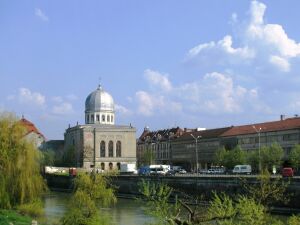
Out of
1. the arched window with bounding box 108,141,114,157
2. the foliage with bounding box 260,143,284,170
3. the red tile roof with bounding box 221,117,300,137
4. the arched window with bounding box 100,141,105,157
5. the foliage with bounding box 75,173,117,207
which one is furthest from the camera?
the arched window with bounding box 108,141,114,157

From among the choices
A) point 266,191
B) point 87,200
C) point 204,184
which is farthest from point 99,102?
point 266,191

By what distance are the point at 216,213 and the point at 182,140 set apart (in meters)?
140

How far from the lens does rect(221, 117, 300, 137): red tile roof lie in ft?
372

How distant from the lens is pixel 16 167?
152ft

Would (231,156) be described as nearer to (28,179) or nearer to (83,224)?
(28,179)

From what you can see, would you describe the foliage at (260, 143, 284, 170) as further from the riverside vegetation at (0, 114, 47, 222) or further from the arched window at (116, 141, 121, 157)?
the arched window at (116, 141, 121, 157)

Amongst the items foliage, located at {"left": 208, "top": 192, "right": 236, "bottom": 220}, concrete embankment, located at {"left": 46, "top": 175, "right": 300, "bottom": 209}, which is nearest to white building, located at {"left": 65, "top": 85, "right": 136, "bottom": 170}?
concrete embankment, located at {"left": 46, "top": 175, "right": 300, "bottom": 209}

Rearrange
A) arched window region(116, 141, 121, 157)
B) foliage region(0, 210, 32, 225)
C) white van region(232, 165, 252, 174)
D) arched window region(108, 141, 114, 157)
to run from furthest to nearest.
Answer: arched window region(116, 141, 121, 157) → arched window region(108, 141, 114, 157) → white van region(232, 165, 252, 174) → foliage region(0, 210, 32, 225)

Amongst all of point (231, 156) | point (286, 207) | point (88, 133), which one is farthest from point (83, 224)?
point (88, 133)

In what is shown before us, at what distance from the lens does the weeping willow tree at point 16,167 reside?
45438 millimetres

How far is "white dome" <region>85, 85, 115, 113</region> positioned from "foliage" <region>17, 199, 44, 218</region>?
118732 mm

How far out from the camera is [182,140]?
159875 mm

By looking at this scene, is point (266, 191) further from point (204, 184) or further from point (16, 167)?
point (204, 184)

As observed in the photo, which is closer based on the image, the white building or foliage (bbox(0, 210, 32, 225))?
foliage (bbox(0, 210, 32, 225))
